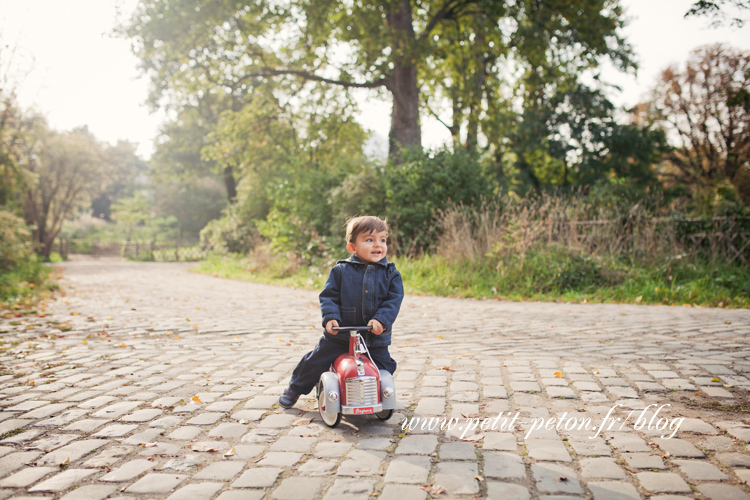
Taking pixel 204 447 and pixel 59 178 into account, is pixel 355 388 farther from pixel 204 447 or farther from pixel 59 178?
pixel 59 178

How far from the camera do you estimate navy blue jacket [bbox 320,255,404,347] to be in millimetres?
3229

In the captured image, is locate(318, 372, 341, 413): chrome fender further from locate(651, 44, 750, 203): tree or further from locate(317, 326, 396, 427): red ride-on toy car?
locate(651, 44, 750, 203): tree

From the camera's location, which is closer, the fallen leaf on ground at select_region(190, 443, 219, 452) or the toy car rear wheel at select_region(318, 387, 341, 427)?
the fallen leaf on ground at select_region(190, 443, 219, 452)

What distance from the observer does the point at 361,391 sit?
298cm

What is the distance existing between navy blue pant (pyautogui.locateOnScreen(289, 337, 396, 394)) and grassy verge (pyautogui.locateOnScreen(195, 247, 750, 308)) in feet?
20.4

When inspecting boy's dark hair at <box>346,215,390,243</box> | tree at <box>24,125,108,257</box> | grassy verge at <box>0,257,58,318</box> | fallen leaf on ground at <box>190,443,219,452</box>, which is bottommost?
fallen leaf on ground at <box>190,443,219,452</box>

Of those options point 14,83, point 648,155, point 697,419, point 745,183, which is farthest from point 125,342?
point 745,183

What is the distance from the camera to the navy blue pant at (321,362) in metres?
3.34

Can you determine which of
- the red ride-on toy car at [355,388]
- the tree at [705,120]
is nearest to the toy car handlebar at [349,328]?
the red ride-on toy car at [355,388]

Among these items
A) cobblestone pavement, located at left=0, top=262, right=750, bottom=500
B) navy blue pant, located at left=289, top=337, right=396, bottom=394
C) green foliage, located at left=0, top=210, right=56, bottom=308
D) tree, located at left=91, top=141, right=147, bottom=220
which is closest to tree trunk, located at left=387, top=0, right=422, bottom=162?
green foliage, located at left=0, top=210, right=56, bottom=308

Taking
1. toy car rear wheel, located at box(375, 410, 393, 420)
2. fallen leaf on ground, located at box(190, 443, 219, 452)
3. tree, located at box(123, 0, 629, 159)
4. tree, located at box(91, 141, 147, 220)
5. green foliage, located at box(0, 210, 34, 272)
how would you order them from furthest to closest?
tree, located at box(91, 141, 147, 220), tree, located at box(123, 0, 629, 159), green foliage, located at box(0, 210, 34, 272), toy car rear wheel, located at box(375, 410, 393, 420), fallen leaf on ground, located at box(190, 443, 219, 452)

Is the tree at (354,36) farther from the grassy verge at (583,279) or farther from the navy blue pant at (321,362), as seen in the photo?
the navy blue pant at (321,362)

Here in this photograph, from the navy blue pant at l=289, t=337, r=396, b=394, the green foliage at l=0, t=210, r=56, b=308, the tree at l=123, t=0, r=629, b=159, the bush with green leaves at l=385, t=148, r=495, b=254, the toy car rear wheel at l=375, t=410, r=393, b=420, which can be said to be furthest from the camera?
the tree at l=123, t=0, r=629, b=159

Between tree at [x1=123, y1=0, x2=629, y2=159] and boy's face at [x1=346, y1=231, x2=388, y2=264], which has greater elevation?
tree at [x1=123, y1=0, x2=629, y2=159]
